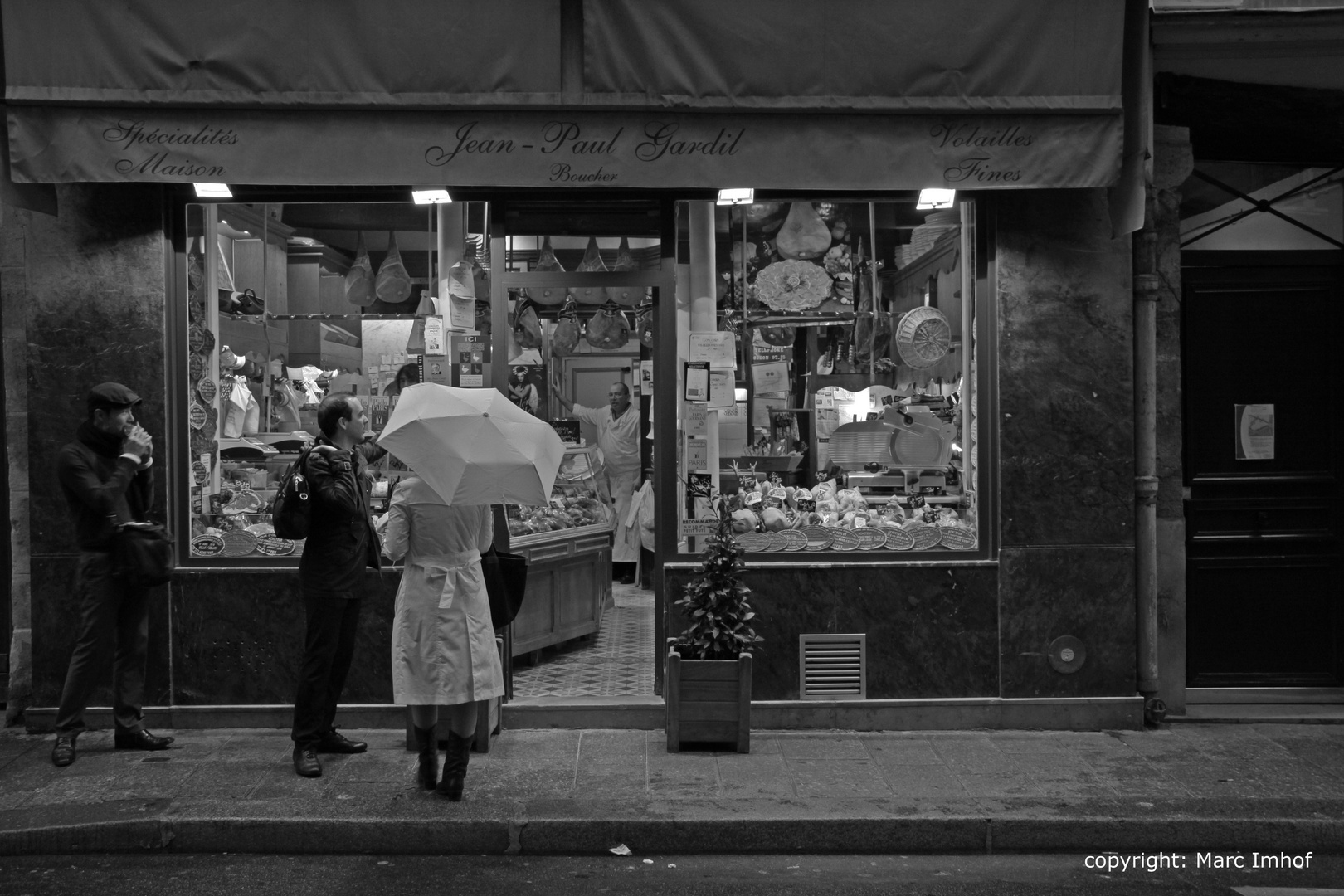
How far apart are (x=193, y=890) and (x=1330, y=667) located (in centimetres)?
708

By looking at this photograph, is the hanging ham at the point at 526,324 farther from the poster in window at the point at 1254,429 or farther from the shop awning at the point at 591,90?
the poster in window at the point at 1254,429

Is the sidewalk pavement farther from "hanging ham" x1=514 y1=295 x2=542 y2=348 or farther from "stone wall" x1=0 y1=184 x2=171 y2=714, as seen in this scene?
"hanging ham" x1=514 y1=295 x2=542 y2=348

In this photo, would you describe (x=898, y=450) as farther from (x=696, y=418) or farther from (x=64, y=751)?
(x=64, y=751)

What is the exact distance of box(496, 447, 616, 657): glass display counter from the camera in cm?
835

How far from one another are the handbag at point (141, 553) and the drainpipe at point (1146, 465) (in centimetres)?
568

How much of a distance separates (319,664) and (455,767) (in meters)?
1.12

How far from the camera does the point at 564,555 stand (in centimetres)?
877

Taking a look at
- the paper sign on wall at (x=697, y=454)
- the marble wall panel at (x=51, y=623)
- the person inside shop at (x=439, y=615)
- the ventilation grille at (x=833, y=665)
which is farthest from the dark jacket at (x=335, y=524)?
the ventilation grille at (x=833, y=665)

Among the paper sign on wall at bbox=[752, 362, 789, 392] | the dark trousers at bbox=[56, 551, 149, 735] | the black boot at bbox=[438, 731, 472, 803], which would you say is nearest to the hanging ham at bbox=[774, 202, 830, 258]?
the paper sign on wall at bbox=[752, 362, 789, 392]

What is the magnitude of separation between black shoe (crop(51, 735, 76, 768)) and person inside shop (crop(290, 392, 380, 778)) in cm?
123

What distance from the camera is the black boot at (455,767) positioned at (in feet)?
18.7

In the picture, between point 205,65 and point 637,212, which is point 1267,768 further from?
point 205,65

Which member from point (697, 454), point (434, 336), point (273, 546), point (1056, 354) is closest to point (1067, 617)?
point (1056, 354)

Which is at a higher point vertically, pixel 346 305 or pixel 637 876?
pixel 346 305
